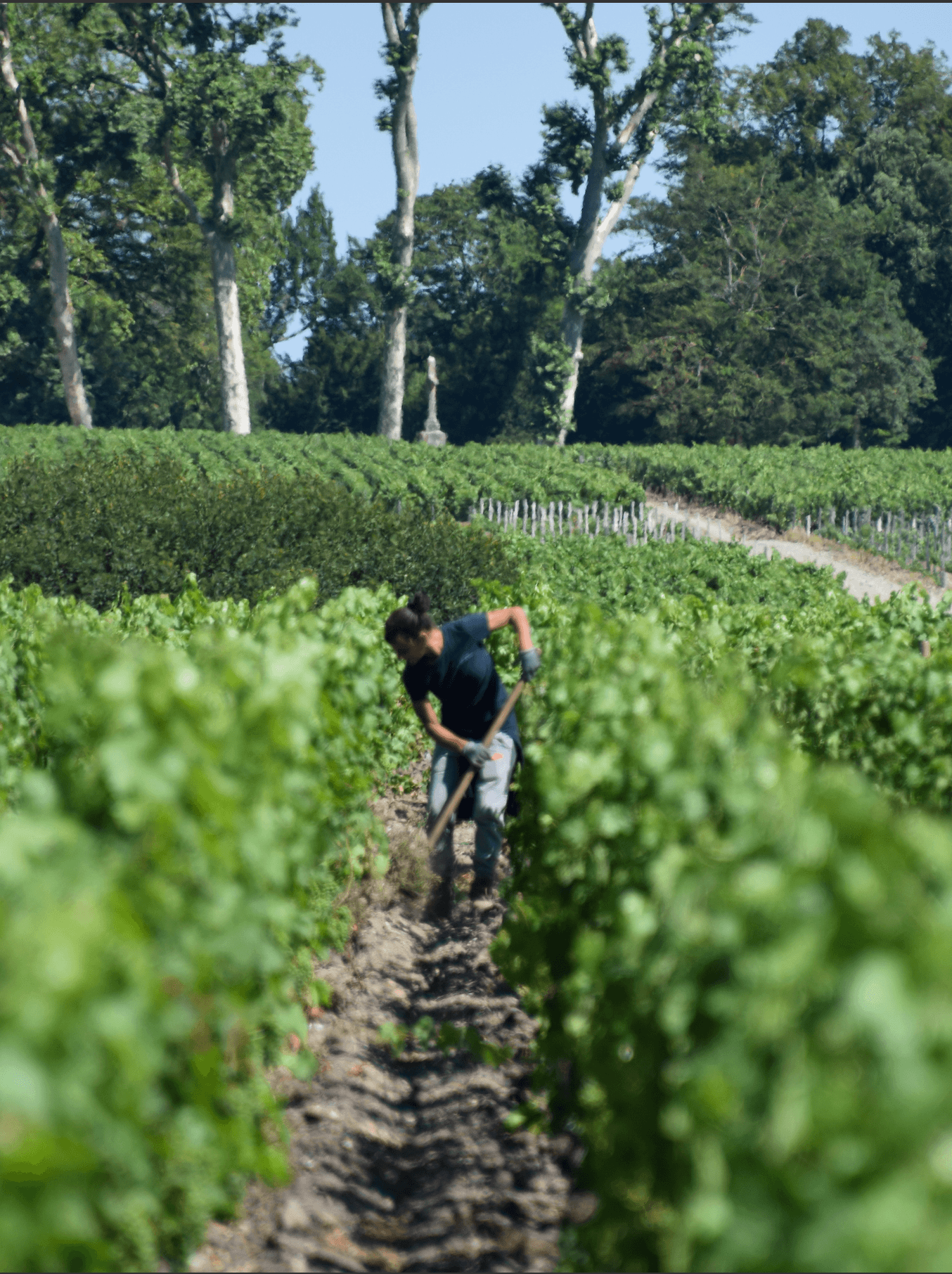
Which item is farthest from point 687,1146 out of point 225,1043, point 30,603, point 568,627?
point 30,603

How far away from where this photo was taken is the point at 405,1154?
4.12 metres

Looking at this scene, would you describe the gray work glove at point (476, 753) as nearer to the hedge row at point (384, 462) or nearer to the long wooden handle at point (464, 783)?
the long wooden handle at point (464, 783)

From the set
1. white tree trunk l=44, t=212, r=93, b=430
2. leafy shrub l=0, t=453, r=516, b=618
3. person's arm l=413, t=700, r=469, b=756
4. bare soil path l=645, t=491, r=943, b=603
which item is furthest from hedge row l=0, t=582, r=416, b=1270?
white tree trunk l=44, t=212, r=93, b=430

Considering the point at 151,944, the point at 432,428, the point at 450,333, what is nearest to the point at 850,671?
the point at 151,944

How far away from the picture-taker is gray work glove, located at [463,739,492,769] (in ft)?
20.0

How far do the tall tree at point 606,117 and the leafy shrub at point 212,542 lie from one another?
29.4 meters

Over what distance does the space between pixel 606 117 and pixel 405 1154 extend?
42.0 meters

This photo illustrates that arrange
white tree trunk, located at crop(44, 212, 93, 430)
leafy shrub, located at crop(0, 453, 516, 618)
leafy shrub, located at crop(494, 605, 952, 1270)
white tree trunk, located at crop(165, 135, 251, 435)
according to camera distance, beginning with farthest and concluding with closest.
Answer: white tree trunk, located at crop(44, 212, 93, 430)
white tree trunk, located at crop(165, 135, 251, 435)
leafy shrub, located at crop(0, 453, 516, 618)
leafy shrub, located at crop(494, 605, 952, 1270)

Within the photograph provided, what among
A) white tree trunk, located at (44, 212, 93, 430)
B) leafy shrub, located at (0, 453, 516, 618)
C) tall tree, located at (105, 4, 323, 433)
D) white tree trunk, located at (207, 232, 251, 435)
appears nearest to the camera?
leafy shrub, located at (0, 453, 516, 618)

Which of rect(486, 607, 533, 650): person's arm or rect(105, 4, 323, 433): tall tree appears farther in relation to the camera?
rect(105, 4, 323, 433): tall tree

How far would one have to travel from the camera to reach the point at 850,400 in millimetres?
51875

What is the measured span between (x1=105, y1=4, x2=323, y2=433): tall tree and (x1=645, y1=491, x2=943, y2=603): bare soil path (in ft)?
50.6

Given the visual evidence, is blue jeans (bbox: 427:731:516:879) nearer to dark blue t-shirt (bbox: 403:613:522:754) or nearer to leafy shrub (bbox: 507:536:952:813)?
dark blue t-shirt (bbox: 403:613:522:754)

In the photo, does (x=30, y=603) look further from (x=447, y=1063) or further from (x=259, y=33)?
(x=259, y=33)
